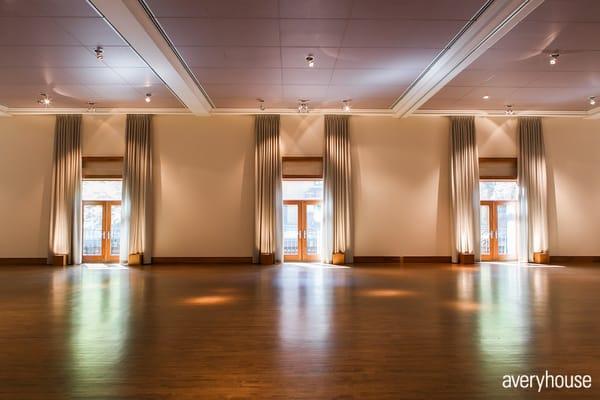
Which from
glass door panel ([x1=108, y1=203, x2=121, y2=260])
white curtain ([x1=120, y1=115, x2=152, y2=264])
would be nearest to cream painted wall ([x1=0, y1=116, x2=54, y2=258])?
glass door panel ([x1=108, y1=203, x2=121, y2=260])

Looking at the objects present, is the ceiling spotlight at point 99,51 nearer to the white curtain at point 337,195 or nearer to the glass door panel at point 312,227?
the white curtain at point 337,195

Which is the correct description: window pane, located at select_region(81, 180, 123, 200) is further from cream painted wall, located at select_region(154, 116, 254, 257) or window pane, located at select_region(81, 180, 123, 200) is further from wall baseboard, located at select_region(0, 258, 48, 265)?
wall baseboard, located at select_region(0, 258, 48, 265)

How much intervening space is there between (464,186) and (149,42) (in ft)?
32.5

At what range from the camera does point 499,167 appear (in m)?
13.3

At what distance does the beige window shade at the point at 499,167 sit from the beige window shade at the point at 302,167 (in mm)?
5264

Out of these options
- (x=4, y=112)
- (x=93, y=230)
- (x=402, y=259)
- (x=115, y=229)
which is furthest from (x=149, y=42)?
(x=402, y=259)

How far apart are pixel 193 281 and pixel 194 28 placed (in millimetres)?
5089

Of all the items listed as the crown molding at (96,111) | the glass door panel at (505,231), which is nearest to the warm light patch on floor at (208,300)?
the crown molding at (96,111)

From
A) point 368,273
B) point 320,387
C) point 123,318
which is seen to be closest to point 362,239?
point 368,273

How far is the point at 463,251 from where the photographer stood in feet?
41.6

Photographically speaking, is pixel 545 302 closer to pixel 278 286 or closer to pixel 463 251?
pixel 278 286

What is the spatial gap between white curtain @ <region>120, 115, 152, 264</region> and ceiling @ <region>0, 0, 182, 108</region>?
0.89 meters

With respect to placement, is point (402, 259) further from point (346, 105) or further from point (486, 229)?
point (346, 105)

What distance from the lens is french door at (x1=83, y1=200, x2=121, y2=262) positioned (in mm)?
12820
